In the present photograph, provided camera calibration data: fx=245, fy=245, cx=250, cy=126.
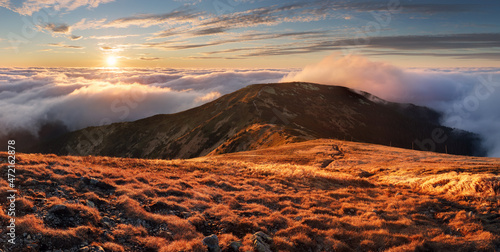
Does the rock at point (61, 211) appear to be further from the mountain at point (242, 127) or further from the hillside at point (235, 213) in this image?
the mountain at point (242, 127)

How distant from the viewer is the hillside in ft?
33.8

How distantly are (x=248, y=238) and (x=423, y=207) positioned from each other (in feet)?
46.1

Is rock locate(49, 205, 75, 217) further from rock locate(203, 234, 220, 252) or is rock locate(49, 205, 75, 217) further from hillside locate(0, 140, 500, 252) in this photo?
rock locate(203, 234, 220, 252)

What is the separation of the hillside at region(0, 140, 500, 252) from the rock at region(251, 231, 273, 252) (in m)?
0.05

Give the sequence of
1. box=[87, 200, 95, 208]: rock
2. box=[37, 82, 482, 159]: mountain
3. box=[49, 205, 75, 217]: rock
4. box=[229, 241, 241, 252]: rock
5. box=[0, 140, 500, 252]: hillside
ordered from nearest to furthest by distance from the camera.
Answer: box=[0, 140, 500, 252]: hillside, box=[229, 241, 241, 252]: rock, box=[49, 205, 75, 217]: rock, box=[87, 200, 95, 208]: rock, box=[37, 82, 482, 159]: mountain

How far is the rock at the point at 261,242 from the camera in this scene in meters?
10.7

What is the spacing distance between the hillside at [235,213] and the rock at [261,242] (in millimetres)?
48

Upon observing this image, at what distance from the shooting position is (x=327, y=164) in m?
43.6

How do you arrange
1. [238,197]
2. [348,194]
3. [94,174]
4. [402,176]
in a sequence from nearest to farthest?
[94,174] → [238,197] → [348,194] → [402,176]

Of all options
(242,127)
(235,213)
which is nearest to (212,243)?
(235,213)

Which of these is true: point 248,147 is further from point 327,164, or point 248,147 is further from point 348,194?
point 348,194

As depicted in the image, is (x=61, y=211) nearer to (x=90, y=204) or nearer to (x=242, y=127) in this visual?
(x=90, y=204)

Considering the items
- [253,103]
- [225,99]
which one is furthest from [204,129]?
[225,99]

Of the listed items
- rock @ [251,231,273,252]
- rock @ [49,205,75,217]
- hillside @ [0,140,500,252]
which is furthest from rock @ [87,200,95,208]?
rock @ [251,231,273,252]
